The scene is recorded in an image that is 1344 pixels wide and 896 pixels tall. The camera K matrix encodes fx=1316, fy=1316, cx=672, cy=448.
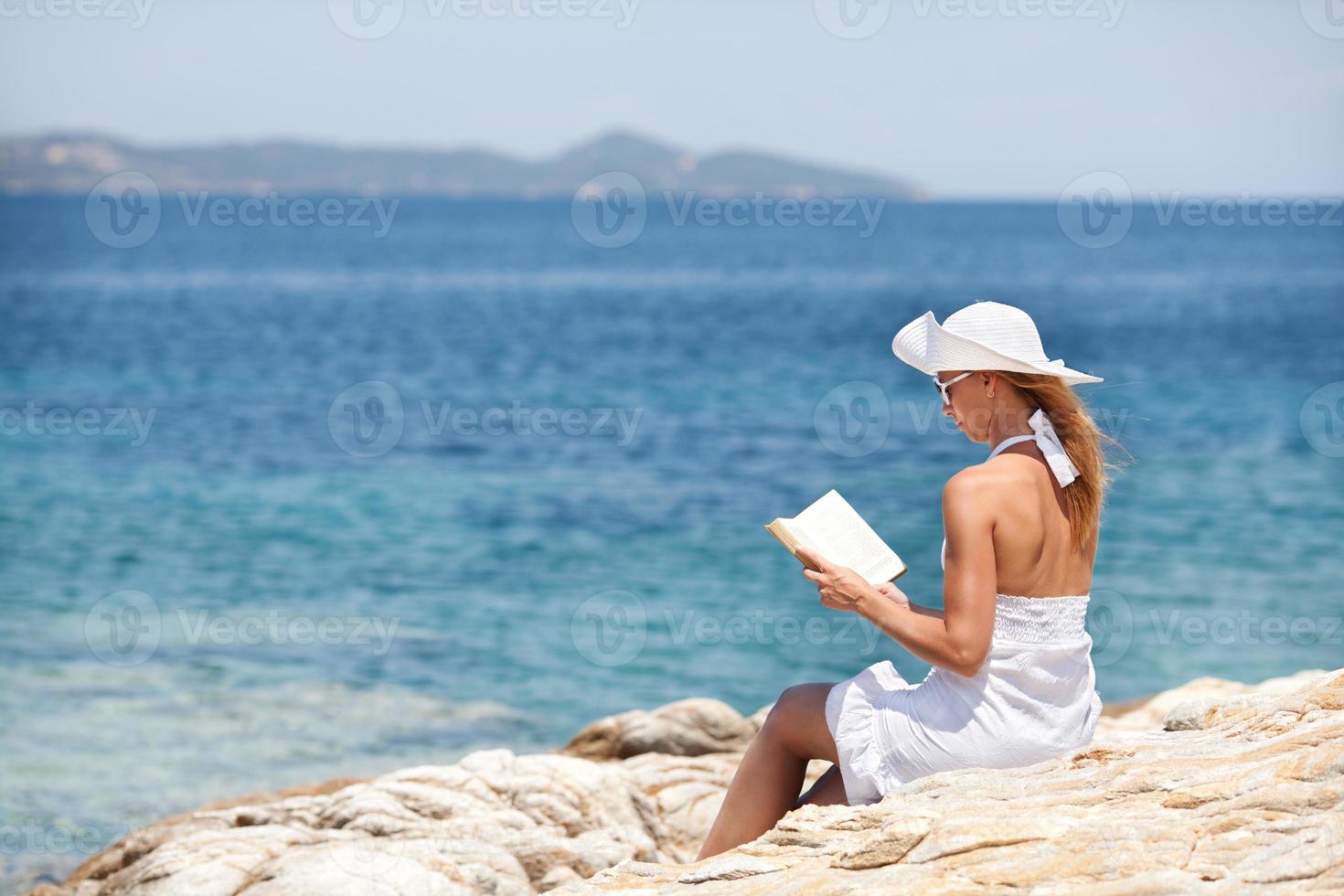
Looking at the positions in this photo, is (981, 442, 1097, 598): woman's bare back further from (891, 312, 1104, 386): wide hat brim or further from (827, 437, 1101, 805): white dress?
(891, 312, 1104, 386): wide hat brim

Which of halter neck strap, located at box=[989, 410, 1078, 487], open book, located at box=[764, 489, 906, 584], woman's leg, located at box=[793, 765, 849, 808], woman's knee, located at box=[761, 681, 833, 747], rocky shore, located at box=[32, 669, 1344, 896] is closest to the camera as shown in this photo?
rocky shore, located at box=[32, 669, 1344, 896]

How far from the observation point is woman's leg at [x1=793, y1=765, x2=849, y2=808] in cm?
461

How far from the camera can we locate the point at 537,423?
2517 cm

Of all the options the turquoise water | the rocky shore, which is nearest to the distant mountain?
the turquoise water

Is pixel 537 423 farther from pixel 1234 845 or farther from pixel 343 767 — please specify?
pixel 1234 845

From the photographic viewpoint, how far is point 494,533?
1645 centimetres

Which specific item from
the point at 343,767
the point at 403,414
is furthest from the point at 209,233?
the point at 343,767

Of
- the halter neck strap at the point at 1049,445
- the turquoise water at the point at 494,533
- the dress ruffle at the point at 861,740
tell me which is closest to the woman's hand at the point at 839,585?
the dress ruffle at the point at 861,740

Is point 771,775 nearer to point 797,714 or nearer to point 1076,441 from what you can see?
point 797,714

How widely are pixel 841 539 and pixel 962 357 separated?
721 mm

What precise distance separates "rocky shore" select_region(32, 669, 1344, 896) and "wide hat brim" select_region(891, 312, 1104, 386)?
1276mm

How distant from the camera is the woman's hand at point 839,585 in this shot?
13.9ft

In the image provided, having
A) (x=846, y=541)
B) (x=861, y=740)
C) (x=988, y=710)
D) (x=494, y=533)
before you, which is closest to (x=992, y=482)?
(x=846, y=541)

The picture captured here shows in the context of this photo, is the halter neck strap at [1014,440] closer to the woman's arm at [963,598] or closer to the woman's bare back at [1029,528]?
the woman's bare back at [1029,528]
